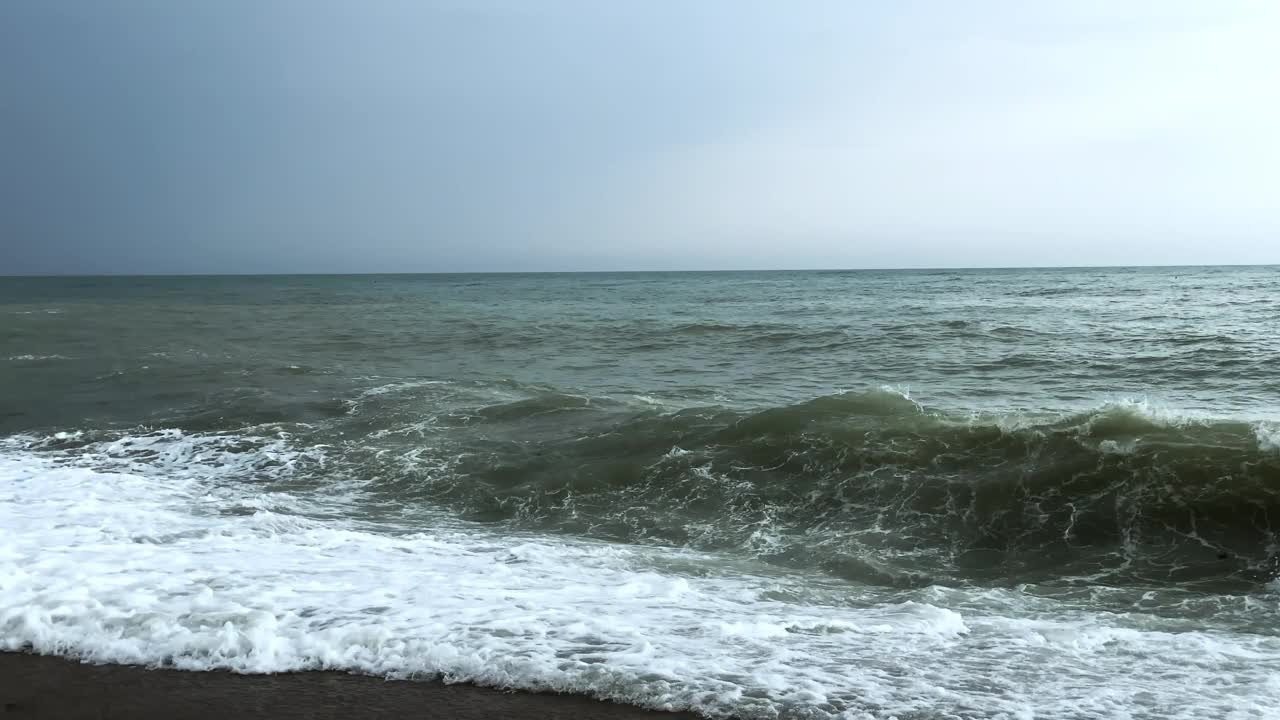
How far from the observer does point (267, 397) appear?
12.3 metres

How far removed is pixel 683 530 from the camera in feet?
22.7

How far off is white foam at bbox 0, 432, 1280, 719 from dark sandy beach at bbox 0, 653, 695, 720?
107 mm

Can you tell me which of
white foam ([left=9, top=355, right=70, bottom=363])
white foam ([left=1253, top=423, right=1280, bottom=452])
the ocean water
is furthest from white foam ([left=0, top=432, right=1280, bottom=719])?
white foam ([left=9, top=355, right=70, bottom=363])

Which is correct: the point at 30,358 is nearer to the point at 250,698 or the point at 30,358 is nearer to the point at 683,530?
the point at 683,530

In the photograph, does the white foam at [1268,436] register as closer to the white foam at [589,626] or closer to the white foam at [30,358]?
the white foam at [589,626]

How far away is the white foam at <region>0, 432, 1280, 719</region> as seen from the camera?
12.2ft

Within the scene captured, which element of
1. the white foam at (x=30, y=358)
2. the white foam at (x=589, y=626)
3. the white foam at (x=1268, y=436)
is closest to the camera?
the white foam at (x=589, y=626)

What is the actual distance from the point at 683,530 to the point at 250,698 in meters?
3.93

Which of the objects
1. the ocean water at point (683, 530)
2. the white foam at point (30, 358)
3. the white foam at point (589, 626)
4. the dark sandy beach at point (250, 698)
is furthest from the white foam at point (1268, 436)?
the white foam at point (30, 358)

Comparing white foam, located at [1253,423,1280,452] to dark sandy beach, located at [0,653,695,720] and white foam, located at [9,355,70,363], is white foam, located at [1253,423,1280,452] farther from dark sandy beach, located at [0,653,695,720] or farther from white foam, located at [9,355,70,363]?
white foam, located at [9,355,70,363]

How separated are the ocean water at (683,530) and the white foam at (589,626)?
1.0 inches

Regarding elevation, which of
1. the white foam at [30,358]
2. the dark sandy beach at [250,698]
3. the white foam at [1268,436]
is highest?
the white foam at [1268,436]

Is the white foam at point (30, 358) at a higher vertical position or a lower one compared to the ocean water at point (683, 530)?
higher

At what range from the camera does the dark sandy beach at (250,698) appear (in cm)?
351
